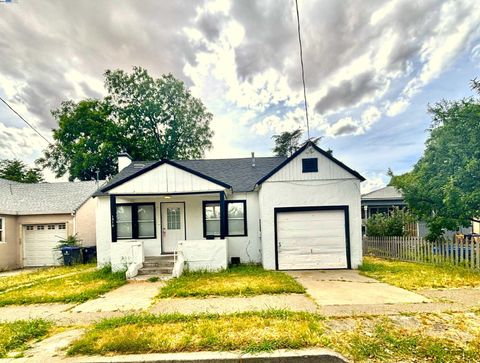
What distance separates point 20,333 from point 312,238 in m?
9.05

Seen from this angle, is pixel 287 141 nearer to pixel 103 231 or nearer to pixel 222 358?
pixel 103 231

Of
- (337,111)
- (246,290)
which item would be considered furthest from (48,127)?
(246,290)

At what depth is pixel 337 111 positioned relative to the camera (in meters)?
18.1

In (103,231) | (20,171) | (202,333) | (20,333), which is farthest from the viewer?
(20,171)

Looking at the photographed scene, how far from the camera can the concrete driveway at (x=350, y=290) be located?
19.3ft

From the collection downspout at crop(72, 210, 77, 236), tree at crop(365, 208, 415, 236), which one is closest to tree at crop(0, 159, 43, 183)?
downspout at crop(72, 210, 77, 236)

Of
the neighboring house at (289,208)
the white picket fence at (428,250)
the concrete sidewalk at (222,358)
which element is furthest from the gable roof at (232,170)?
the concrete sidewalk at (222,358)

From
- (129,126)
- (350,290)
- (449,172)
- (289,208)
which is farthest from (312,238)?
(129,126)

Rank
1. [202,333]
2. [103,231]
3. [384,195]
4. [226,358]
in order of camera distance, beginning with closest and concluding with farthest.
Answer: [226,358]
[202,333]
[103,231]
[384,195]

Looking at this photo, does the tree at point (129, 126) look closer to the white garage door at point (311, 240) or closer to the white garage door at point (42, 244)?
the white garage door at point (42, 244)

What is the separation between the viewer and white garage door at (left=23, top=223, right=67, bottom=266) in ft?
49.9

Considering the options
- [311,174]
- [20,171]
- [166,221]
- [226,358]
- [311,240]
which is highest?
[20,171]

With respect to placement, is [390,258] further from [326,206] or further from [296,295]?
[296,295]

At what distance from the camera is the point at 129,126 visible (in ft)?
93.4
